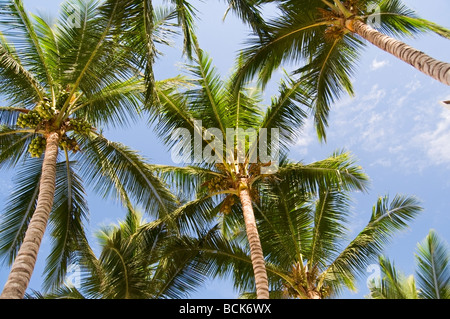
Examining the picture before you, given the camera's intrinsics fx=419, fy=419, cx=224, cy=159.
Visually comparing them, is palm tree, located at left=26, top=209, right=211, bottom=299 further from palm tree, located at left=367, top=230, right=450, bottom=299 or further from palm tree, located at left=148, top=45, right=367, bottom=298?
palm tree, located at left=367, top=230, right=450, bottom=299

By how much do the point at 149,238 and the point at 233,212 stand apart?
1923mm

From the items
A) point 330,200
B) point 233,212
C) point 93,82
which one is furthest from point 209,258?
point 93,82

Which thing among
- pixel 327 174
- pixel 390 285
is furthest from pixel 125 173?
pixel 390 285

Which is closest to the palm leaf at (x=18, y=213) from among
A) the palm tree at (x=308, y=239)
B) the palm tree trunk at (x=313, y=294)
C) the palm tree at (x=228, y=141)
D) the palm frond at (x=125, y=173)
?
the palm frond at (x=125, y=173)

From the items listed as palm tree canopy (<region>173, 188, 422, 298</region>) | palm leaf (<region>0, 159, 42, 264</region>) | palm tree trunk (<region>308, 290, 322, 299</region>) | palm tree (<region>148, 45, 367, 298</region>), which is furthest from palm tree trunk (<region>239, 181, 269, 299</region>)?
palm leaf (<region>0, 159, 42, 264</region>)

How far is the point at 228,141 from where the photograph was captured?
29.4ft

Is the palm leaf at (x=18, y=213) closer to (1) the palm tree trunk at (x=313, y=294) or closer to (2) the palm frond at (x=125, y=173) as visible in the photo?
(2) the palm frond at (x=125, y=173)

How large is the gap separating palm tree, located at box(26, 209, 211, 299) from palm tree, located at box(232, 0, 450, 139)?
3713mm

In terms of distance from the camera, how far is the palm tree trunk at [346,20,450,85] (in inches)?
208
